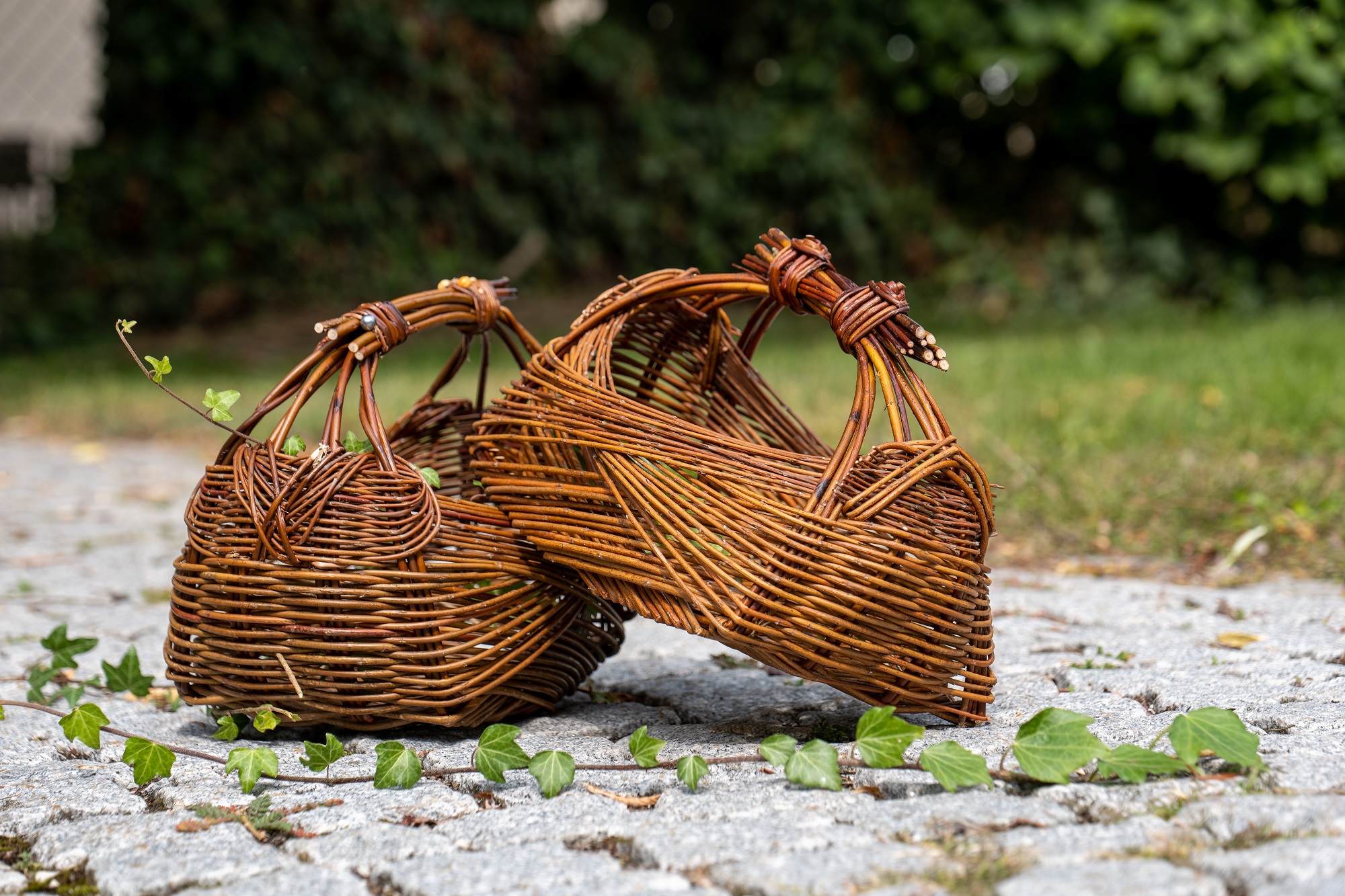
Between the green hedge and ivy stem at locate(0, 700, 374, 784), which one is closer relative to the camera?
ivy stem at locate(0, 700, 374, 784)

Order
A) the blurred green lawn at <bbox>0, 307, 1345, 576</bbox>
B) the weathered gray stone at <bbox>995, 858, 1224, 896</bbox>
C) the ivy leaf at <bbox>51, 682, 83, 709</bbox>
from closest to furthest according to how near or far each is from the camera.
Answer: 1. the weathered gray stone at <bbox>995, 858, 1224, 896</bbox>
2. the ivy leaf at <bbox>51, 682, 83, 709</bbox>
3. the blurred green lawn at <bbox>0, 307, 1345, 576</bbox>

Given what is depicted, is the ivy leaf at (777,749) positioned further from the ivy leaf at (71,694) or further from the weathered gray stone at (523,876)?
the ivy leaf at (71,694)

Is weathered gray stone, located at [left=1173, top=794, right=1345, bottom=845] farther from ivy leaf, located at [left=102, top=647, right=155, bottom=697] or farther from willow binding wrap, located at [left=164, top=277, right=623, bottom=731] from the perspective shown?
ivy leaf, located at [left=102, top=647, right=155, bottom=697]

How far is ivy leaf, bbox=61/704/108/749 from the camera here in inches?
63.9

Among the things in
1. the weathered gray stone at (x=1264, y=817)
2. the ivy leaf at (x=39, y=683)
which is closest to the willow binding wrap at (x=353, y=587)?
the ivy leaf at (x=39, y=683)

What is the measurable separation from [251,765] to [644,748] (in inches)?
18.9

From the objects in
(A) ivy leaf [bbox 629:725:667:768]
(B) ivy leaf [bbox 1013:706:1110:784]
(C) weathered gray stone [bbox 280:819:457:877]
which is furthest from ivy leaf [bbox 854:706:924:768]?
(C) weathered gray stone [bbox 280:819:457:877]

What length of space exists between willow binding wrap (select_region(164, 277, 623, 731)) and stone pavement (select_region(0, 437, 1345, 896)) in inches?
3.7

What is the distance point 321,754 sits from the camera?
5.17 feet

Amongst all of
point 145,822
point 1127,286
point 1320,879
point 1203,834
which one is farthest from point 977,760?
point 1127,286

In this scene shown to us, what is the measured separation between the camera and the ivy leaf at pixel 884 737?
1461mm

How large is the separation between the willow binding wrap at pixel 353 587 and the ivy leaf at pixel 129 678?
258mm

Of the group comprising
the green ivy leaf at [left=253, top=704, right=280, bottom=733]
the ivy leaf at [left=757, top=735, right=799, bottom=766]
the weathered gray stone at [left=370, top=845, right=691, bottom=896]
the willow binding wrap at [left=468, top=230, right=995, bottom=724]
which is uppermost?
the willow binding wrap at [left=468, top=230, right=995, bottom=724]

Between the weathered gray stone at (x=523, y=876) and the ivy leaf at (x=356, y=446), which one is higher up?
the ivy leaf at (x=356, y=446)
